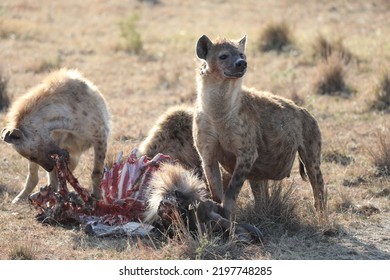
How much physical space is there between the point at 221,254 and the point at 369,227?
1.60m

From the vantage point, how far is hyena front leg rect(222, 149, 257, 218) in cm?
630

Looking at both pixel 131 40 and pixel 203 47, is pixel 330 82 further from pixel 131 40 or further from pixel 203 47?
pixel 203 47

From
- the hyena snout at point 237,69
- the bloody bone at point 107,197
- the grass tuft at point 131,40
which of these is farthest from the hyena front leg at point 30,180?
the grass tuft at point 131,40

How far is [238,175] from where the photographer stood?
6383mm

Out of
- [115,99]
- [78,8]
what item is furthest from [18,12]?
[115,99]

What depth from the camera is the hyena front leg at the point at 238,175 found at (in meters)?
6.30

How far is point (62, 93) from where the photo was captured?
728 cm

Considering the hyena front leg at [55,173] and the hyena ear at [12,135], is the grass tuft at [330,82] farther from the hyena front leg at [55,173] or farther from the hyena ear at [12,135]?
the hyena ear at [12,135]

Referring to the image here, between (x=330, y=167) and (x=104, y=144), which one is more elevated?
(x=104, y=144)

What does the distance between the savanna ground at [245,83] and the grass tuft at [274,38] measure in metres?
0.04

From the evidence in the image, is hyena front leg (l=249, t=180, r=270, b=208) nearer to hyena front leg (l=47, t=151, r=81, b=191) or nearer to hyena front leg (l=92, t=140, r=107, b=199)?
hyena front leg (l=92, t=140, r=107, b=199)

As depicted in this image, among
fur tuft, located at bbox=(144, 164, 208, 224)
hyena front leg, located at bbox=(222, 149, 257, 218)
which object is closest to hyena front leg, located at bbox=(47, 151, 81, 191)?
fur tuft, located at bbox=(144, 164, 208, 224)

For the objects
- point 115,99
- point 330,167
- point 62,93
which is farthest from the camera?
point 115,99
